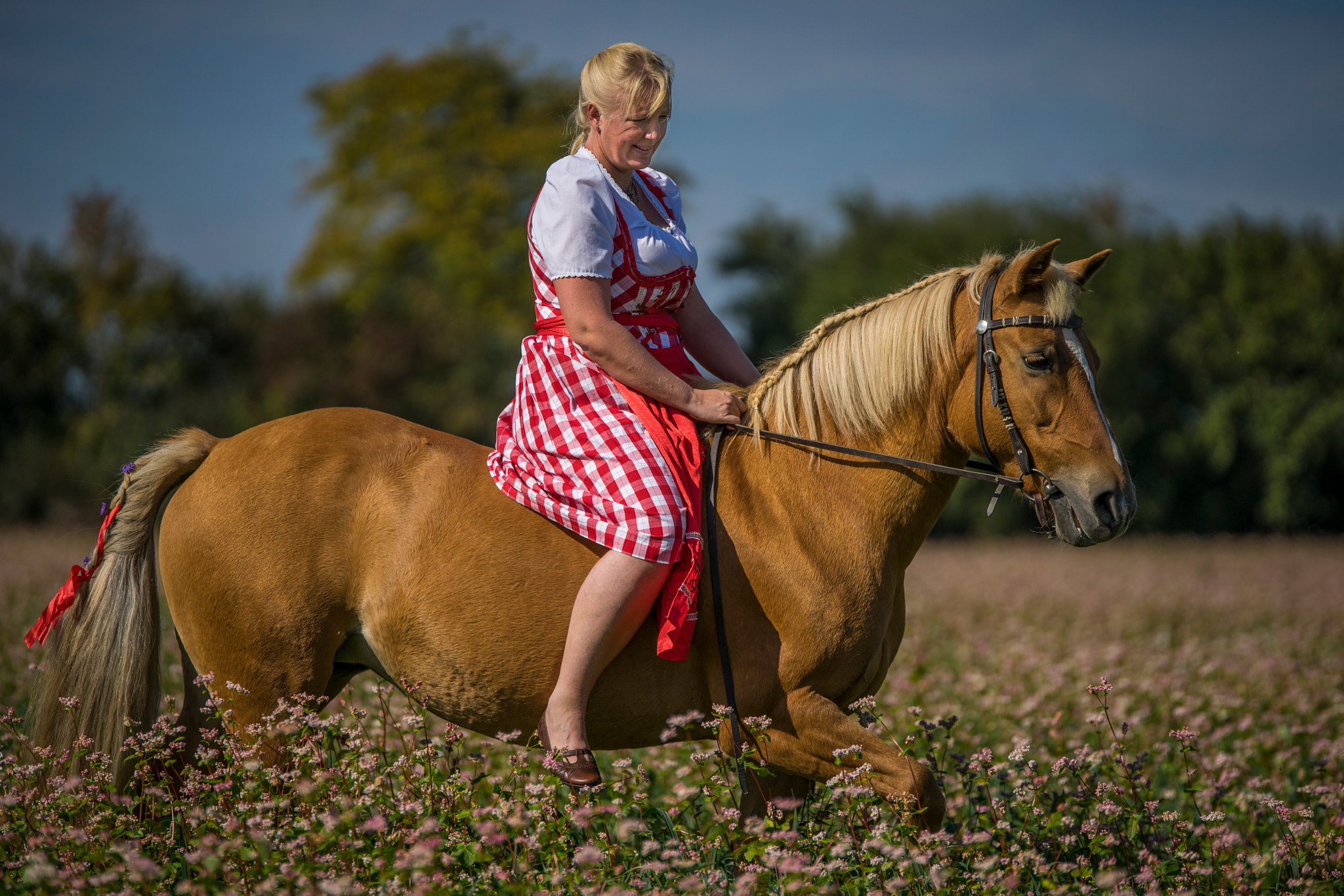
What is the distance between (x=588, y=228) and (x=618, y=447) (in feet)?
2.45

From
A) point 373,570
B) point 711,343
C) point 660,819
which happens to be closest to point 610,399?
point 711,343

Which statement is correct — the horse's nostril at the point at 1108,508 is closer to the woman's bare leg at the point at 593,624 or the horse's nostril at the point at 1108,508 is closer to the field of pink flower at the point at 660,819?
the field of pink flower at the point at 660,819

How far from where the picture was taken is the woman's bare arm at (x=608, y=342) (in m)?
3.21

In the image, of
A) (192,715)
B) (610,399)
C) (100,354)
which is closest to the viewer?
(610,399)

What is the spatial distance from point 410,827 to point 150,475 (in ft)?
5.77

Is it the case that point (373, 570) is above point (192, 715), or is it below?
above

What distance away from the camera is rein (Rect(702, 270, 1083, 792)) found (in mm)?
3221

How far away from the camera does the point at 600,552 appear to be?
10.9 feet

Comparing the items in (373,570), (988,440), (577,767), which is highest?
(988,440)

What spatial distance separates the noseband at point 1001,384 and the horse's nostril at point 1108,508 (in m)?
0.14

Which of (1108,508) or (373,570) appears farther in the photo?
(373,570)

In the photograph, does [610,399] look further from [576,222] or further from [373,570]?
[373,570]

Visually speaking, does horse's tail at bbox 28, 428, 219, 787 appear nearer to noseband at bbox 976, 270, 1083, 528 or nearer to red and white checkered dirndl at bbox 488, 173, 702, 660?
red and white checkered dirndl at bbox 488, 173, 702, 660

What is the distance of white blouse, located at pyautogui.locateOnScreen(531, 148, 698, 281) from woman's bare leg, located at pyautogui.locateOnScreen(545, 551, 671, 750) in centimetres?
100
